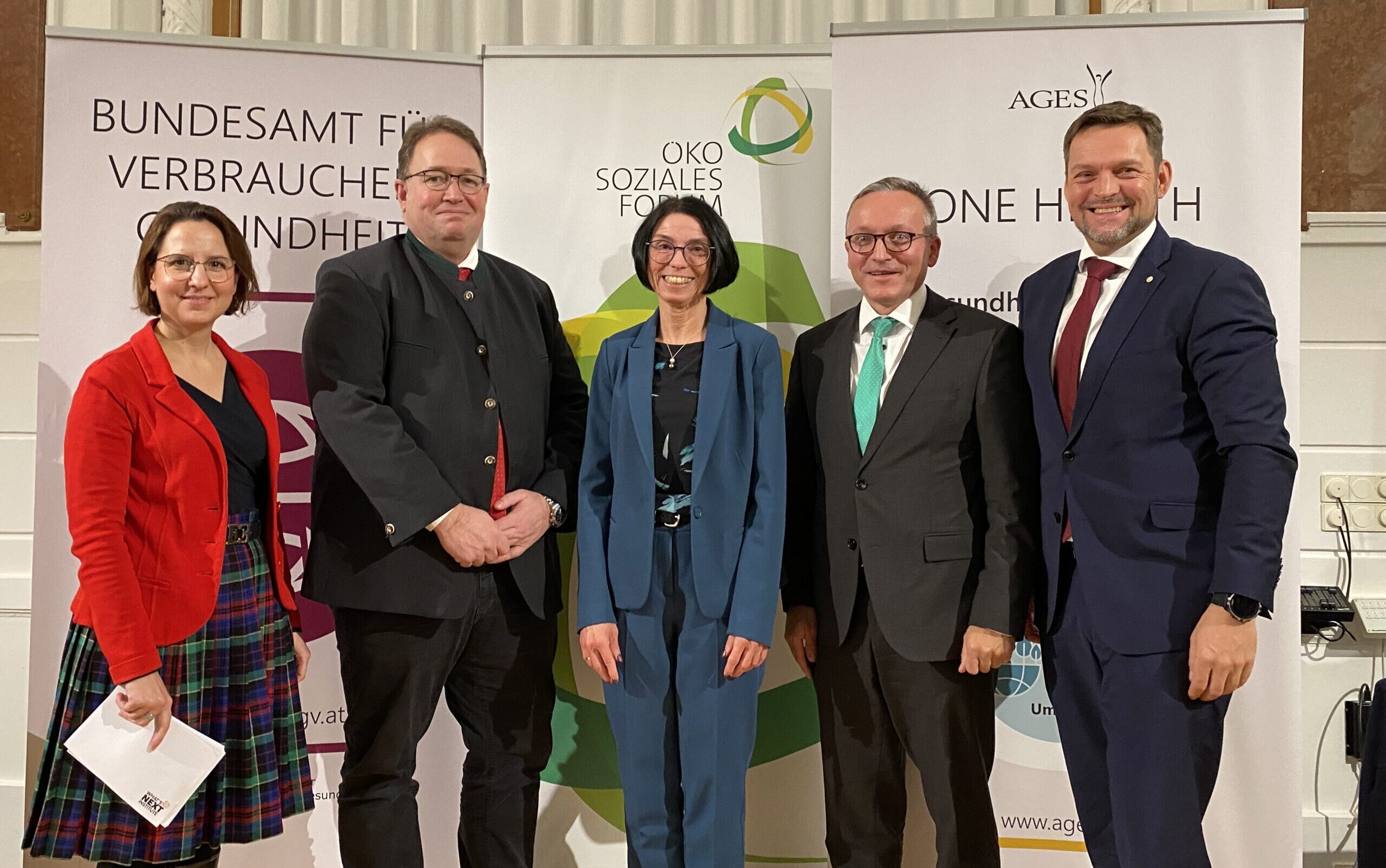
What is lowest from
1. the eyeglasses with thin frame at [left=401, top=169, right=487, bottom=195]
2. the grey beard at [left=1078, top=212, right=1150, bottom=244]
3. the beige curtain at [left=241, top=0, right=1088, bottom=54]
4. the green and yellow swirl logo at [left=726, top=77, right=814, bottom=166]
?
the grey beard at [left=1078, top=212, right=1150, bottom=244]

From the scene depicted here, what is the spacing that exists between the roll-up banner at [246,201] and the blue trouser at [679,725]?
3.10 ft

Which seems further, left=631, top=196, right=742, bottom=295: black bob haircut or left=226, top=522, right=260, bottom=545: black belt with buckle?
left=631, top=196, right=742, bottom=295: black bob haircut

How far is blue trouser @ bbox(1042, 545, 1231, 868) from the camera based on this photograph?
6.44 feet

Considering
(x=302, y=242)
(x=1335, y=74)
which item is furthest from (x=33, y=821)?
(x=1335, y=74)

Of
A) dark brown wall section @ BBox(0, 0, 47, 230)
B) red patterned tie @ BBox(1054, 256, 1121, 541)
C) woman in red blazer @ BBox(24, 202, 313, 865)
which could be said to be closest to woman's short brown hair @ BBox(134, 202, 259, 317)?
woman in red blazer @ BBox(24, 202, 313, 865)

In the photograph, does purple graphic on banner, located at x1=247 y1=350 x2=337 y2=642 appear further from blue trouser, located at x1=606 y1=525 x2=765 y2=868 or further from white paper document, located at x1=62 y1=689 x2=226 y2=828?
blue trouser, located at x1=606 y1=525 x2=765 y2=868

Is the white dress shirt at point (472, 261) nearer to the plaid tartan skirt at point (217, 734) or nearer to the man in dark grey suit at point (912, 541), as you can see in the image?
the plaid tartan skirt at point (217, 734)

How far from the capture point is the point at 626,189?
10.2 feet

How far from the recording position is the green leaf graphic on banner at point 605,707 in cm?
307

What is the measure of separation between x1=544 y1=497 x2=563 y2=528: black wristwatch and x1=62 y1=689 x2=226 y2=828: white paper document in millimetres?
887

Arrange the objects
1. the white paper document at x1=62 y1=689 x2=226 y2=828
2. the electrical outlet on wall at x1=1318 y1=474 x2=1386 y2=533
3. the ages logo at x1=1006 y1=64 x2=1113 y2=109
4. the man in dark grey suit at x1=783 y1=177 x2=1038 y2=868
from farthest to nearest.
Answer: the electrical outlet on wall at x1=1318 y1=474 x2=1386 y2=533 → the ages logo at x1=1006 y1=64 x2=1113 y2=109 → the man in dark grey suit at x1=783 y1=177 x2=1038 y2=868 → the white paper document at x1=62 y1=689 x2=226 y2=828

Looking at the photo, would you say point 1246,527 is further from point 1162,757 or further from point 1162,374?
point 1162,757

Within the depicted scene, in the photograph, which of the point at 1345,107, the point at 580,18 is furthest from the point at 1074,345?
the point at 580,18

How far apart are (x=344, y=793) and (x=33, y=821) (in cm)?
62
